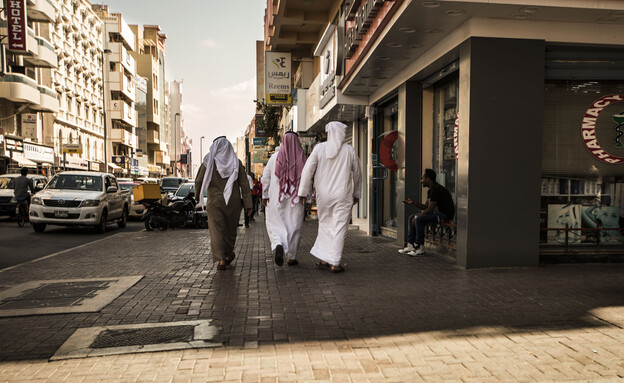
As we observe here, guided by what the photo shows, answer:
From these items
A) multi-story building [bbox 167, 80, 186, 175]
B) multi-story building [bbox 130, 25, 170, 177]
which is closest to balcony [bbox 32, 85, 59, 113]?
multi-story building [bbox 130, 25, 170, 177]

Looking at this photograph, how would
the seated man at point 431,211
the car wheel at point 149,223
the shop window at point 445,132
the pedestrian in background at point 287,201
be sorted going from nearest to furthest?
1. the pedestrian in background at point 287,201
2. the seated man at point 431,211
3. the shop window at point 445,132
4. the car wheel at point 149,223

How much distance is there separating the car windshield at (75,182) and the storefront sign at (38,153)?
19355 millimetres

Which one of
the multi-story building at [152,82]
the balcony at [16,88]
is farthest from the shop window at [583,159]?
the multi-story building at [152,82]

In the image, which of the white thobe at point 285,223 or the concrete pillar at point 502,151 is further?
the white thobe at point 285,223

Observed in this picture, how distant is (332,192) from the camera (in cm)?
716

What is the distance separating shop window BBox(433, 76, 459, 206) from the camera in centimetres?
905

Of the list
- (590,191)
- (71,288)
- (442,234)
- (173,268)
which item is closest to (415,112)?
(442,234)

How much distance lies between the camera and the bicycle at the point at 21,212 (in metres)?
15.9

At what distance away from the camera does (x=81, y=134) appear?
149 feet

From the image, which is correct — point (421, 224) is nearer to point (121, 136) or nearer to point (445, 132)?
point (445, 132)

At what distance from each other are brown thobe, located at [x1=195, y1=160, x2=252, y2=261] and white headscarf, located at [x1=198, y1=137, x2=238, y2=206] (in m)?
0.08

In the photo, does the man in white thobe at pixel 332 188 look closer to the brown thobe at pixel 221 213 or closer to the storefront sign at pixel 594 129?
the brown thobe at pixel 221 213

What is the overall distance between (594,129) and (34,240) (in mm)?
12360

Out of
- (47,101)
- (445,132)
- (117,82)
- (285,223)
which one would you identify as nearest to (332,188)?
(285,223)
